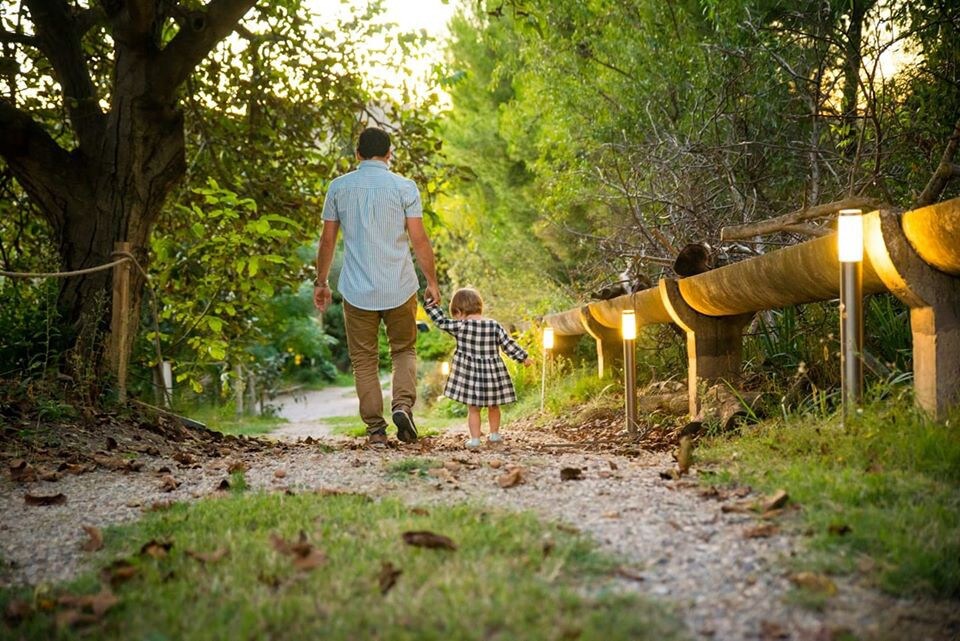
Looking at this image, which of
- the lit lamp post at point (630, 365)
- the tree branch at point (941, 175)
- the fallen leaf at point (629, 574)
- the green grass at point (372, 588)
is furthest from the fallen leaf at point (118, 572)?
the tree branch at point (941, 175)

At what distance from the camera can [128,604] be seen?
244cm

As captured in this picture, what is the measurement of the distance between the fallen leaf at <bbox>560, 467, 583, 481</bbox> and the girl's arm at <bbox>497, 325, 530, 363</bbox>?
3142mm

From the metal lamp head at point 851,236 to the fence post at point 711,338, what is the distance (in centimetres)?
206

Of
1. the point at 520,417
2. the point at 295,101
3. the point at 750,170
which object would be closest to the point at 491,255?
the point at 520,417

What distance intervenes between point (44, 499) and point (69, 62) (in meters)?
4.49

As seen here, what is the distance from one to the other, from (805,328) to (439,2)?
12.2 ft

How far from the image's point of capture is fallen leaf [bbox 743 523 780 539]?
2.76 meters

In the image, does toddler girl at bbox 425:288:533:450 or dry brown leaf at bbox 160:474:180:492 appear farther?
toddler girl at bbox 425:288:533:450

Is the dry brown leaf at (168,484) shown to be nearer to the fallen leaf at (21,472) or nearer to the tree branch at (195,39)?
the fallen leaf at (21,472)

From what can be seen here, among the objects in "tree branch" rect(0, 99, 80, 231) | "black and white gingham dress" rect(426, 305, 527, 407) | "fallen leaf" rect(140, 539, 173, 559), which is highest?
"tree branch" rect(0, 99, 80, 231)

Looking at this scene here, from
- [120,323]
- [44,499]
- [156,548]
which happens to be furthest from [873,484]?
[120,323]

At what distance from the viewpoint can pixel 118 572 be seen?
2.65 m

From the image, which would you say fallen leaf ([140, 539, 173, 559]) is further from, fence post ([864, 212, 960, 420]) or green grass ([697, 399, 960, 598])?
fence post ([864, 212, 960, 420])

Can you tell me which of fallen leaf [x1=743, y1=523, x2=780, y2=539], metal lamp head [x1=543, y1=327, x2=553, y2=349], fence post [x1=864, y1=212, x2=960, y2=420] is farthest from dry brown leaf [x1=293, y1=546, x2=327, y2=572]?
metal lamp head [x1=543, y1=327, x2=553, y2=349]
